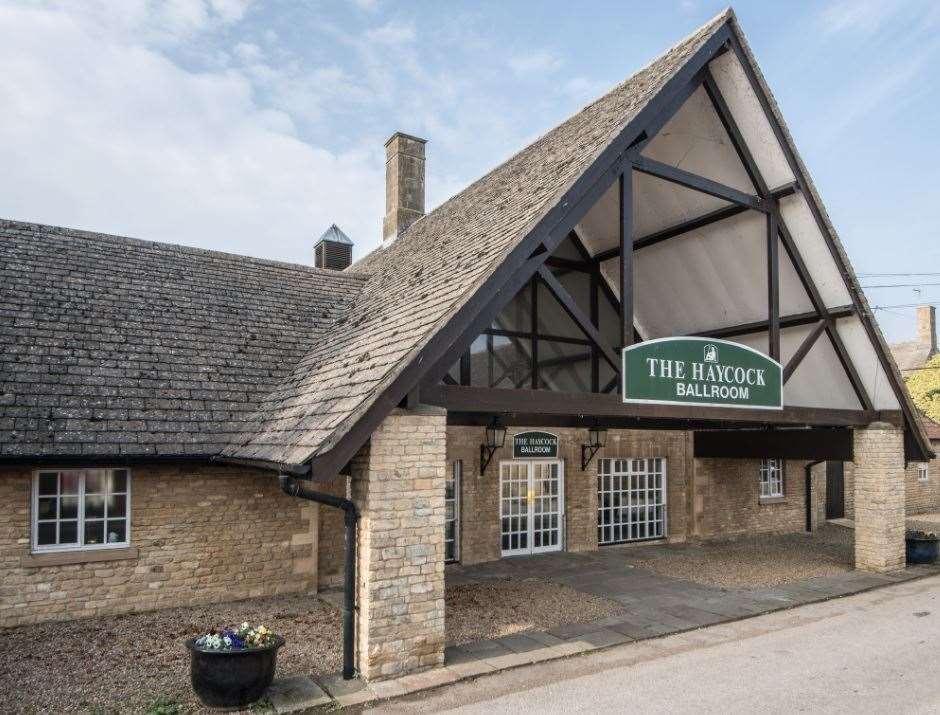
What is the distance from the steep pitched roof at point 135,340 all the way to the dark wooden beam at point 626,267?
5.52 metres

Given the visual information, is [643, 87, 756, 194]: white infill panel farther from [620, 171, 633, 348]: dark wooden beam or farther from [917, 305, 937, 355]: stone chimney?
[917, 305, 937, 355]: stone chimney

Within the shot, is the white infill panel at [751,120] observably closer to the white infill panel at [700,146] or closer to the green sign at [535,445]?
the white infill panel at [700,146]

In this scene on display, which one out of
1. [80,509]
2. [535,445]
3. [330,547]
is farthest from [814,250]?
[80,509]

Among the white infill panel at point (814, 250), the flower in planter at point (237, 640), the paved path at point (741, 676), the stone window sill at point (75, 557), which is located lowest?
the paved path at point (741, 676)

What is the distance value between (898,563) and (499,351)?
8.28 m

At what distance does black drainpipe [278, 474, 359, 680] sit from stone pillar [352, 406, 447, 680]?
83 mm

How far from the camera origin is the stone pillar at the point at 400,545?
669 cm

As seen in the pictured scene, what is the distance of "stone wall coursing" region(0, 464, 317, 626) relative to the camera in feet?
28.1

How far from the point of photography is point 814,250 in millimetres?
11211

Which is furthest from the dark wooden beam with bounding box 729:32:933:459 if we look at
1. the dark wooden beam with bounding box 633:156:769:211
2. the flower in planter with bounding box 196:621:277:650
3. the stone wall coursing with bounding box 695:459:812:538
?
the flower in planter with bounding box 196:621:277:650

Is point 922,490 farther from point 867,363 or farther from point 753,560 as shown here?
point 867,363

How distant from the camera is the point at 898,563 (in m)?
12.4

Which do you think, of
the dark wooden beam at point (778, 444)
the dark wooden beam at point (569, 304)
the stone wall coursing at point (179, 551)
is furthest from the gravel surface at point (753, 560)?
the stone wall coursing at point (179, 551)

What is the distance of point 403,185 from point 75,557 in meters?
14.0
